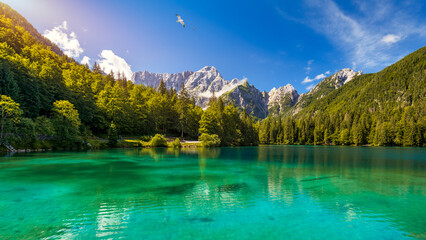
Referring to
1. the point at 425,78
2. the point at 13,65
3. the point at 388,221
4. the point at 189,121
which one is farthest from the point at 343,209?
the point at 425,78

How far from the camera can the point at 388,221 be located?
8.18 metres

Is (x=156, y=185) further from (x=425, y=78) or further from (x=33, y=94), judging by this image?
(x=425, y=78)

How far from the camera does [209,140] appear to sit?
66062 millimetres

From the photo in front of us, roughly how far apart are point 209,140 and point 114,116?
99.4ft

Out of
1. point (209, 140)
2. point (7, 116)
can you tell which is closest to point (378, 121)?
point (209, 140)

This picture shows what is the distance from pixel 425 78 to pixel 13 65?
254 m

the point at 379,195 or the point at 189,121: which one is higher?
the point at 189,121

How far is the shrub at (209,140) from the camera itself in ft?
212

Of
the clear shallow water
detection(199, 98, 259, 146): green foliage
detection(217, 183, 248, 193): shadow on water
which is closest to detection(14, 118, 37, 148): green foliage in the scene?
the clear shallow water

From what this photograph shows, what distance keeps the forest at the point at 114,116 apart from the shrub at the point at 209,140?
13.7 inches

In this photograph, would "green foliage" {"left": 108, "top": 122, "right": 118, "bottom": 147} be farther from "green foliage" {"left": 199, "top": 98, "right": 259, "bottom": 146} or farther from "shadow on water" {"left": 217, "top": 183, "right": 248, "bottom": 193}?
"shadow on water" {"left": 217, "top": 183, "right": 248, "bottom": 193}

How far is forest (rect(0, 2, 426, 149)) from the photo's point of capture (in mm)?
40406

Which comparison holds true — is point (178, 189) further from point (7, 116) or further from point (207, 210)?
point (7, 116)

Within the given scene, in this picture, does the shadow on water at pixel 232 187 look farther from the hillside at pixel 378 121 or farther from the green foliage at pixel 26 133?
the hillside at pixel 378 121
